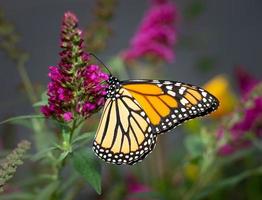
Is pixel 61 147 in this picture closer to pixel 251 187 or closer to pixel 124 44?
pixel 251 187

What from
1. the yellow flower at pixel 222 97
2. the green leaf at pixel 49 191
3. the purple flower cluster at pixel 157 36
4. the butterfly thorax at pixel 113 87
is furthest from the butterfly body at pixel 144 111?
the yellow flower at pixel 222 97

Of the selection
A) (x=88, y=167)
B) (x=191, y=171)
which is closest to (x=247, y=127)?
(x=191, y=171)

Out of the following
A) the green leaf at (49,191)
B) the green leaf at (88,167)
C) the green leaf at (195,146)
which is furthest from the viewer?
the green leaf at (195,146)

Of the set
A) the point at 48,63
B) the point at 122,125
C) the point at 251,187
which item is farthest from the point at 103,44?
the point at 48,63

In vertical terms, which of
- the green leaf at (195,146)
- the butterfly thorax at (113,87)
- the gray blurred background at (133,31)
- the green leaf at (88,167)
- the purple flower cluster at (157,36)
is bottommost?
the green leaf at (88,167)

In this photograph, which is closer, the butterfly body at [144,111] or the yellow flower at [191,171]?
the butterfly body at [144,111]

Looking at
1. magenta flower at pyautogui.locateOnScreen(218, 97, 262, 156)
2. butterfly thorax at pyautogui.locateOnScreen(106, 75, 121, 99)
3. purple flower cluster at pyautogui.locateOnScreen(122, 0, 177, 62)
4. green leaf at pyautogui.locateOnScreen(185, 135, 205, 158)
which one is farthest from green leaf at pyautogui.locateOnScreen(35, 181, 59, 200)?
purple flower cluster at pyautogui.locateOnScreen(122, 0, 177, 62)

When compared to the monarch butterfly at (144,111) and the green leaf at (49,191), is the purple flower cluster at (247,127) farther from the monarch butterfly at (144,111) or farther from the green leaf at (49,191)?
the green leaf at (49,191)
